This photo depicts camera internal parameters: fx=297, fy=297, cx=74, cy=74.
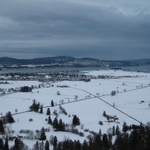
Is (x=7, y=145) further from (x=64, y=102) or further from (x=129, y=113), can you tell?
(x=64, y=102)

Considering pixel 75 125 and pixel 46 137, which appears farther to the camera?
pixel 75 125

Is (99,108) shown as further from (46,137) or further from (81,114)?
(46,137)

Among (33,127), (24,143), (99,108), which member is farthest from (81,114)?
(24,143)

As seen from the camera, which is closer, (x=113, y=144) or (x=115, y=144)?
(x=115, y=144)

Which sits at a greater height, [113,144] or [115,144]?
[115,144]

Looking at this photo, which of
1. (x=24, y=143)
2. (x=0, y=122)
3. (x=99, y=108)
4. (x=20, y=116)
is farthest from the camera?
(x=99, y=108)

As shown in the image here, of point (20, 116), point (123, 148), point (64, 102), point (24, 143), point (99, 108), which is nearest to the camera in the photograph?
point (123, 148)

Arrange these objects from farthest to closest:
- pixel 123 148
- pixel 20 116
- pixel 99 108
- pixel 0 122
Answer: pixel 99 108
pixel 20 116
pixel 0 122
pixel 123 148

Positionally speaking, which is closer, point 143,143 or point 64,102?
point 143,143

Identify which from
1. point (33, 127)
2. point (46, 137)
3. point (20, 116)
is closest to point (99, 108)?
point (20, 116)
